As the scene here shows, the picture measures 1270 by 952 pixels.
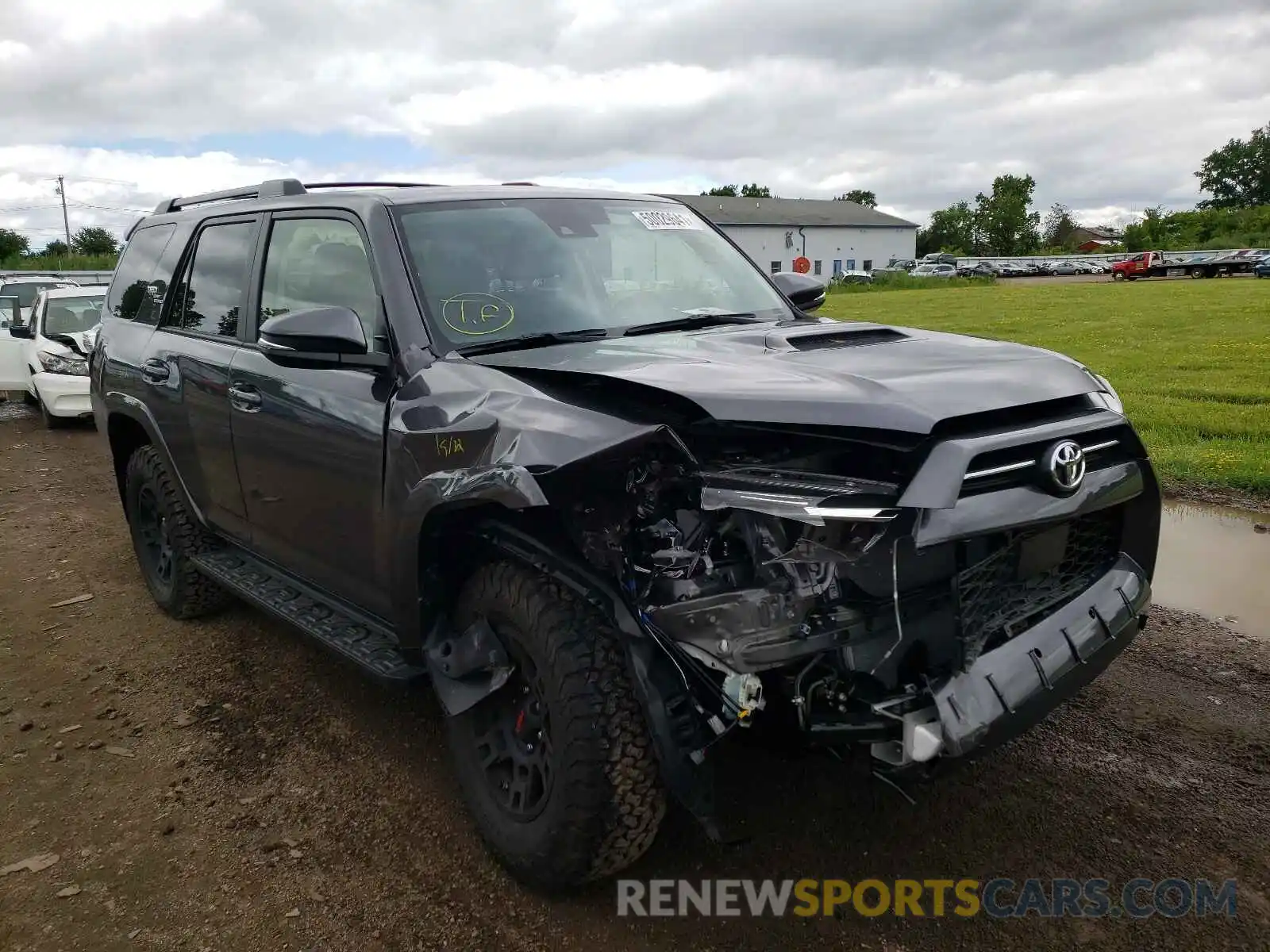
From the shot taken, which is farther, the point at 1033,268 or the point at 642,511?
the point at 1033,268

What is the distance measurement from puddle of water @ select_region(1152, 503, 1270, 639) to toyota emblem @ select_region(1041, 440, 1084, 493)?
2.62 m

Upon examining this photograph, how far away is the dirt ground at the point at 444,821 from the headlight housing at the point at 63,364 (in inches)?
327

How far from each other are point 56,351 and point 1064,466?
40.8 feet

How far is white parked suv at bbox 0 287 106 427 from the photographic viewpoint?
11727mm

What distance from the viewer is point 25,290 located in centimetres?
1678

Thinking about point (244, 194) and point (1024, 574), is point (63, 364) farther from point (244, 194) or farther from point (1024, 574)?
point (1024, 574)

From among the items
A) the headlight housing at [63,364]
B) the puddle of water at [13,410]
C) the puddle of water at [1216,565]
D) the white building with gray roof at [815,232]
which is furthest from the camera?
the white building with gray roof at [815,232]

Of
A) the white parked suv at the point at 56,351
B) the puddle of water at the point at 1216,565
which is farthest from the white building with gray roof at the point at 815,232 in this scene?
the puddle of water at the point at 1216,565

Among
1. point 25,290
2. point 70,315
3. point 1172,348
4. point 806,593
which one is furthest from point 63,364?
point 1172,348

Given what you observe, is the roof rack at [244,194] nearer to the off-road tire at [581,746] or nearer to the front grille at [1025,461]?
the off-road tire at [581,746]

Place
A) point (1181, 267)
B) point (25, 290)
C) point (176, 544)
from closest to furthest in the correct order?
point (176, 544) < point (25, 290) < point (1181, 267)

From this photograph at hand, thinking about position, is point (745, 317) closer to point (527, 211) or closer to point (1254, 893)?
point (527, 211)

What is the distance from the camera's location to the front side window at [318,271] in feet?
11.2

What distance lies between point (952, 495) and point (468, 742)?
5.48 ft
